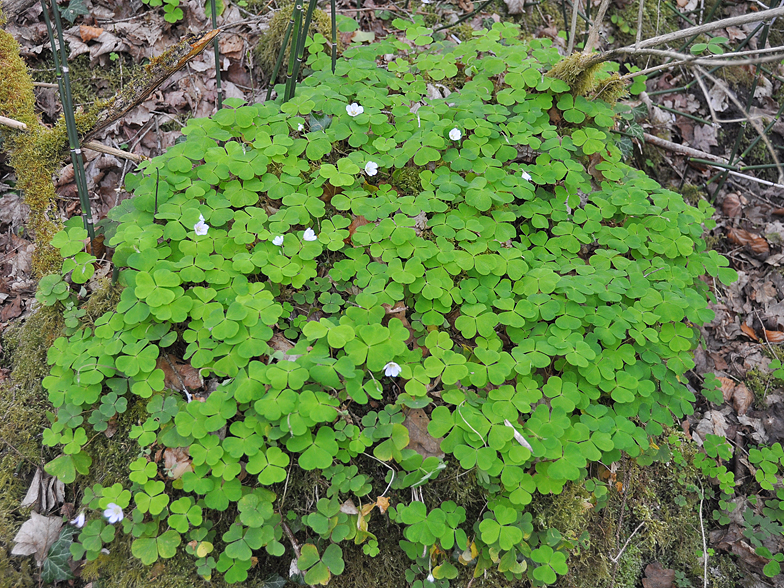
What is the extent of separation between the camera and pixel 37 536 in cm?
202

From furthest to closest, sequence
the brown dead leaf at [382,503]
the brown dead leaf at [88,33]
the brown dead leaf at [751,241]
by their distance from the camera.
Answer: the brown dead leaf at [751,241], the brown dead leaf at [88,33], the brown dead leaf at [382,503]

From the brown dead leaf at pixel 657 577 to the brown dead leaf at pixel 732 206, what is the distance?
2904mm

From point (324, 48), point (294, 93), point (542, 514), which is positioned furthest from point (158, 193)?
point (542, 514)

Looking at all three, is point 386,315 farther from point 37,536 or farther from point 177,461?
point 37,536

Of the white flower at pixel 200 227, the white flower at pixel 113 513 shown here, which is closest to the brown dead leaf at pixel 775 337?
the white flower at pixel 200 227

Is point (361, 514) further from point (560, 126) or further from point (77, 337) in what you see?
point (560, 126)

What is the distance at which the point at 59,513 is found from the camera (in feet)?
7.00

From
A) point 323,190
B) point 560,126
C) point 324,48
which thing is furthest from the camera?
point 324,48

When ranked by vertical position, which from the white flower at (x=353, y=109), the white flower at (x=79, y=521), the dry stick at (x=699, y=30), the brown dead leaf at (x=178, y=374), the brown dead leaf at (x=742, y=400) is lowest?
the brown dead leaf at (x=742, y=400)

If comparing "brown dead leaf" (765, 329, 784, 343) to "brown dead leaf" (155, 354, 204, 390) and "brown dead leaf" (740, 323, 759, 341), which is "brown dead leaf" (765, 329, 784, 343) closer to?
"brown dead leaf" (740, 323, 759, 341)

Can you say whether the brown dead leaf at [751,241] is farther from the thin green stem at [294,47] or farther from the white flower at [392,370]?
the thin green stem at [294,47]

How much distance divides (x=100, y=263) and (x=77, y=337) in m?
0.49

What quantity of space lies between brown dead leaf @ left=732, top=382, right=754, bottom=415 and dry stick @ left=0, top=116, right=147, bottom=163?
4.06 m

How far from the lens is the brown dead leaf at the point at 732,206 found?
4.01m
